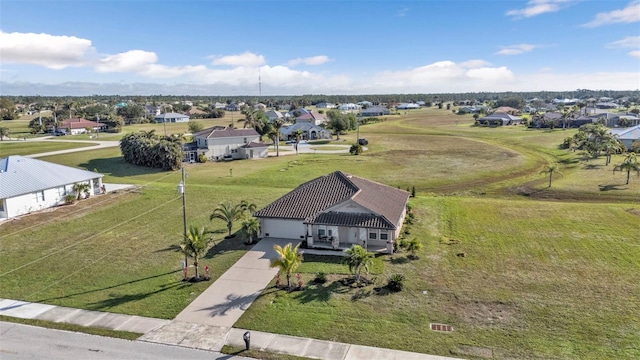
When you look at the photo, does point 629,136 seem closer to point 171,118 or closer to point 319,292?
point 319,292

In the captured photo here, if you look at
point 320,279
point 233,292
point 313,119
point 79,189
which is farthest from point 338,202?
point 313,119

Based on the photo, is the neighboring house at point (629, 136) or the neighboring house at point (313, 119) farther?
the neighboring house at point (313, 119)

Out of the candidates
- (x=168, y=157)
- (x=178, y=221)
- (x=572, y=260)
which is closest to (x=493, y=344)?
(x=572, y=260)

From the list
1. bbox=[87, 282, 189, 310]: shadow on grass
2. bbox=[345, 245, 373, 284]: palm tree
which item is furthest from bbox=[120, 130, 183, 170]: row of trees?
bbox=[345, 245, 373, 284]: palm tree

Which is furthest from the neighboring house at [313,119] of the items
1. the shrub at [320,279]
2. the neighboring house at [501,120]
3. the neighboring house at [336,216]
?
the shrub at [320,279]

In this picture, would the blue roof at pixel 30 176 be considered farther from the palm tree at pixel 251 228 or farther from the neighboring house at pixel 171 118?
the neighboring house at pixel 171 118

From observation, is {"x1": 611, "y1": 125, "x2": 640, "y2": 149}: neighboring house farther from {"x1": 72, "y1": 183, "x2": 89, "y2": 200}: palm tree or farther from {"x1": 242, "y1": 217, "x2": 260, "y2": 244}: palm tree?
{"x1": 72, "y1": 183, "x2": 89, "y2": 200}: palm tree
